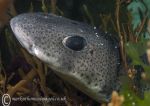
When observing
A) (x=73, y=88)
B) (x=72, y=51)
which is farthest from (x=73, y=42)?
(x=73, y=88)

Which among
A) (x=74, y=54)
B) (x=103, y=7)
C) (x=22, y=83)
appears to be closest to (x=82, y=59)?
(x=74, y=54)

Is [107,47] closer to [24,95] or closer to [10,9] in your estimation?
[24,95]

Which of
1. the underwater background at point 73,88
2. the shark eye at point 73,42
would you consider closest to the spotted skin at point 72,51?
the shark eye at point 73,42

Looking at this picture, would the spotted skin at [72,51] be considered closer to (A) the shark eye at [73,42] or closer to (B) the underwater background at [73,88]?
(A) the shark eye at [73,42]

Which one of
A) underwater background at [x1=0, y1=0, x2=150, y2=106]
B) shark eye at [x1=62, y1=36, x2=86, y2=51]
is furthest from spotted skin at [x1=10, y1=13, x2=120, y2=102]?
underwater background at [x1=0, y1=0, x2=150, y2=106]

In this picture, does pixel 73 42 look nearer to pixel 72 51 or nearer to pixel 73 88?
pixel 72 51

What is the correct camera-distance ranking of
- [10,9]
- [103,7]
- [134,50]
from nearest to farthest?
[134,50]
[10,9]
[103,7]
